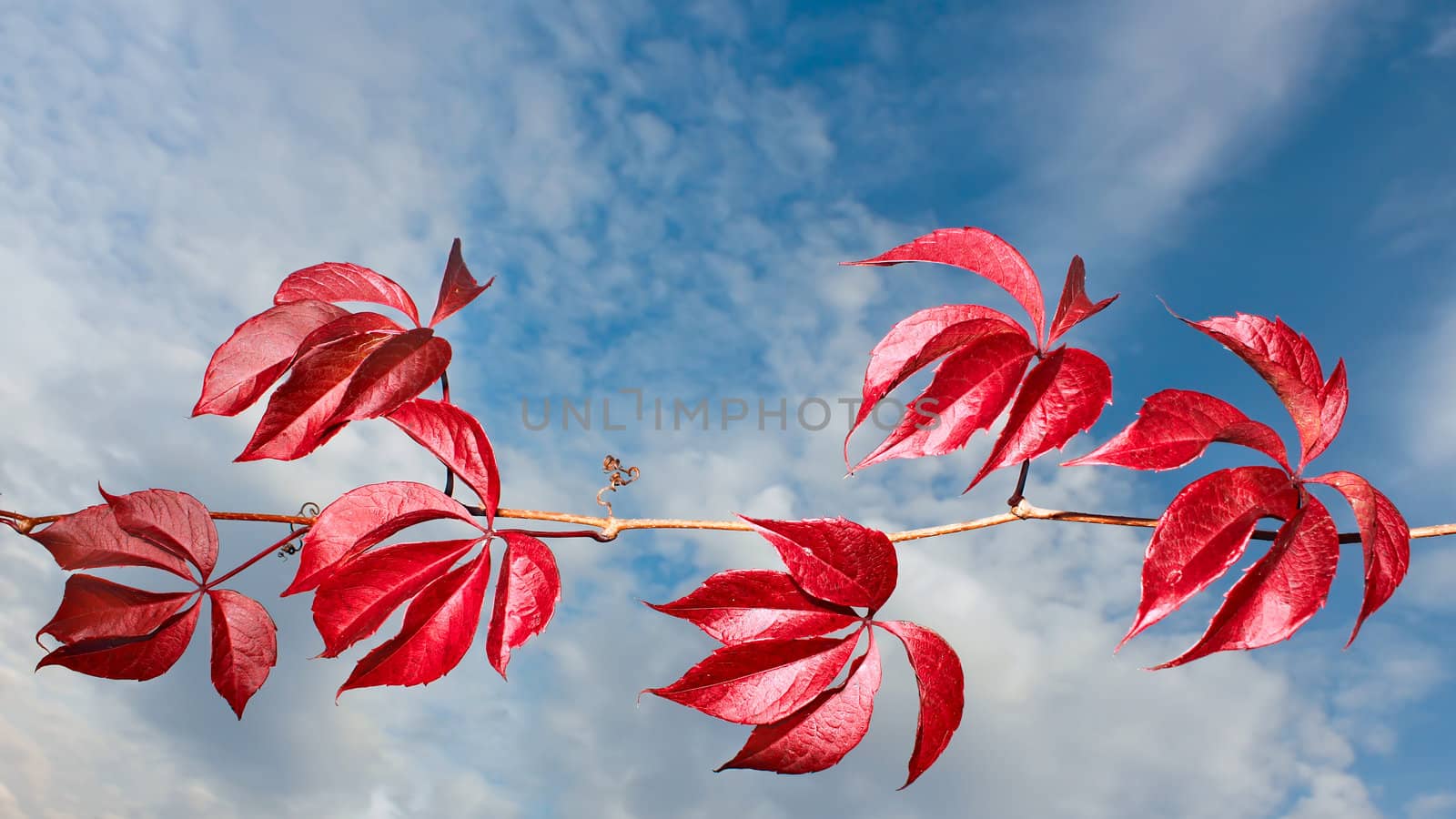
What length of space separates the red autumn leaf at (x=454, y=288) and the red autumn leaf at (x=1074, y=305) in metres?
0.75

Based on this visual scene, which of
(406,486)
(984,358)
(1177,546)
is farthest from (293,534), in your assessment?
(1177,546)

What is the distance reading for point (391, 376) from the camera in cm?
109

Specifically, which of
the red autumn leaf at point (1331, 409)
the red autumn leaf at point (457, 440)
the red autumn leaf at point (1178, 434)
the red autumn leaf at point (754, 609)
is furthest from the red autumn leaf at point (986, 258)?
the red autumn leaf at point (457, 440)

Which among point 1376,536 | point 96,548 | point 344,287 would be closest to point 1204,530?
point 1376,536

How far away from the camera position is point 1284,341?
103 centimetres

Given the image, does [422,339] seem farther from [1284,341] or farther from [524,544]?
[1284,341]

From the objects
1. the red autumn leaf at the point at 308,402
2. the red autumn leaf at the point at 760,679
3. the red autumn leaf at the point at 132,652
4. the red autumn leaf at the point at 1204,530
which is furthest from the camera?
the red autumn leaf at the point at 132,652

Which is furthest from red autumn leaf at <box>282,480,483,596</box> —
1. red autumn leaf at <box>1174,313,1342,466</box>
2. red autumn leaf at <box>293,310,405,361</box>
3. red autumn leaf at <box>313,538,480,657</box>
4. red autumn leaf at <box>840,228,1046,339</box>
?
red autumn leaf at <box>1174,313,1342,466</box>

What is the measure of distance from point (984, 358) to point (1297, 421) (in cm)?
34

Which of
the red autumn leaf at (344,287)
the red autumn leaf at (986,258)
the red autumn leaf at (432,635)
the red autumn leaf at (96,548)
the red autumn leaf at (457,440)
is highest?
the red autumn leaf at (344,287)

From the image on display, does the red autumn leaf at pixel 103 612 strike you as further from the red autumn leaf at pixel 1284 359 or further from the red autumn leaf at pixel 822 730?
the red autumn leaf at pixel 1284 359

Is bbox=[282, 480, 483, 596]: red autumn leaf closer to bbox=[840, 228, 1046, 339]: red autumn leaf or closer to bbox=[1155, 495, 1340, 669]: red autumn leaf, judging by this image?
bbox=[840, 228, 1046, 339]: red autumn leaf

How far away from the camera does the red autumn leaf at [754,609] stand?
100 centimetres

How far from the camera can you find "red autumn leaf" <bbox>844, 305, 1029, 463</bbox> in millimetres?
1002
